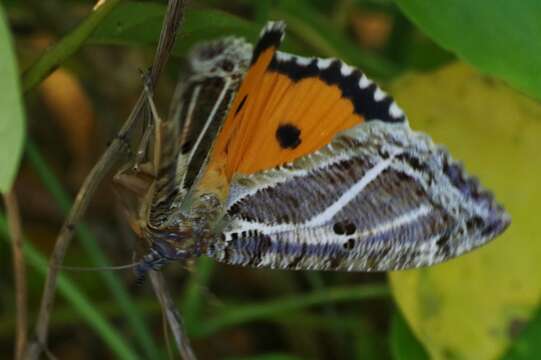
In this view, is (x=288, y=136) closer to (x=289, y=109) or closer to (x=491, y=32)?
(x=289, y=109)

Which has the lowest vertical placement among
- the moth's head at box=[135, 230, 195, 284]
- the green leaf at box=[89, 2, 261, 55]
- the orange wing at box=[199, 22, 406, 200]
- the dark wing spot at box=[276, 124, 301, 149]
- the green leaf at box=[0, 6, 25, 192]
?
the green leaf at box=[0, 6, 25, 192]

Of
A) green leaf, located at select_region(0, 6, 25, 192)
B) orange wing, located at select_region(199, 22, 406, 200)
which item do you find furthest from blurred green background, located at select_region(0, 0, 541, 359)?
orange wing, located at select_region(199, 22, 406, 200)

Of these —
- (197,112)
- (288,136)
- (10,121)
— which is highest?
(197,112)

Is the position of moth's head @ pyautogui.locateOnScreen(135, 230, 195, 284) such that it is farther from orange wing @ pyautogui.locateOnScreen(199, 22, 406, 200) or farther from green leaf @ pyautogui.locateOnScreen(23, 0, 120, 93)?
green leaf @ pyautogui.locateOnScreen(23, 0, 120, 93)

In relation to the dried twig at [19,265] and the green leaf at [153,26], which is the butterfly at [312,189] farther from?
the dried twig at [19,265]

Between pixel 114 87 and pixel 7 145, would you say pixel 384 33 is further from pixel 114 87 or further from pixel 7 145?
pixel 7 145

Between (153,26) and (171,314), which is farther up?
(153,26)

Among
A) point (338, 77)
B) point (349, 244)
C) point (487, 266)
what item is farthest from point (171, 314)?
point (487, 266)

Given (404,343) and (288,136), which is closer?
(288,136)
